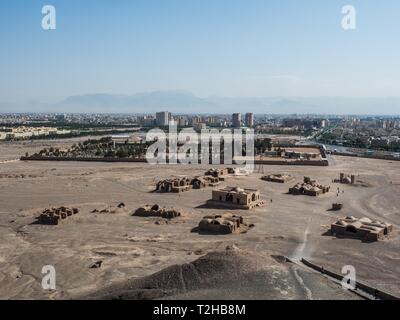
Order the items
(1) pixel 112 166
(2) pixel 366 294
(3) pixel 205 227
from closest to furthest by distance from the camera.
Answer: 1. (2) pixel 366 294
2. (3) pixel 205 227
3. (1) pixel 112 166

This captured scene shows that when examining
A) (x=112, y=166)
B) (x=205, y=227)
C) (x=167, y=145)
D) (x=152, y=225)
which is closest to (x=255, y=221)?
(x=205, y=227)

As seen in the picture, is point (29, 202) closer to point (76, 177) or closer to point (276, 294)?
point (76, 177)

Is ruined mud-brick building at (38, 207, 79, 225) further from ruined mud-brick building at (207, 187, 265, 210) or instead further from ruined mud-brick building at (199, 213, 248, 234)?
ruined mud-brick building at (207, 187, 265, 210)

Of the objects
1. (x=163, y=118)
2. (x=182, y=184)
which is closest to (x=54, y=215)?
(x=182, y=184)

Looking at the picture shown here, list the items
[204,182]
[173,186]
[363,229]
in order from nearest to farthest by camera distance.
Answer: [363,229], [173,186], [204,182]

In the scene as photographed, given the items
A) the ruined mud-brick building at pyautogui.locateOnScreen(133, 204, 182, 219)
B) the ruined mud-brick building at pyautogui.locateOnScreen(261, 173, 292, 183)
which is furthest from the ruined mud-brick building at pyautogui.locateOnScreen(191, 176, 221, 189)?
the ruined mud-brick building at pyautogui.locateOnScreen(133, 204, 182, 219)

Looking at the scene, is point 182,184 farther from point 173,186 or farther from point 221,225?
point 221,225
